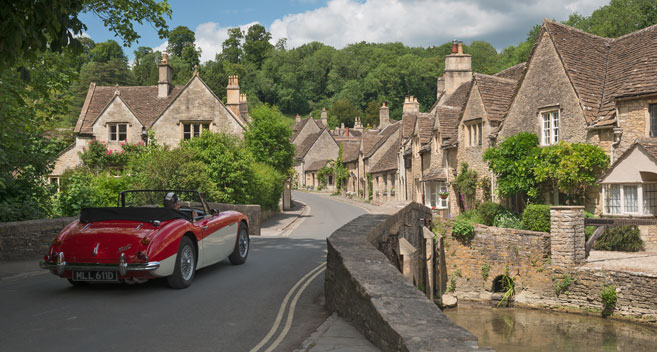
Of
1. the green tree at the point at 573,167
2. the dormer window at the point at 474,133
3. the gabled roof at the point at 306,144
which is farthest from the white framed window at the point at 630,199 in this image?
the gabled roof at the point at 306,144

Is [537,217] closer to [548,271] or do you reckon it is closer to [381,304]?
[548,271]

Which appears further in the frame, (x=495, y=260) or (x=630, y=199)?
(x=495, y=260)

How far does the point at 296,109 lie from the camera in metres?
109

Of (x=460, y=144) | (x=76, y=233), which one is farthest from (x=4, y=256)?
(x=460, y=144)

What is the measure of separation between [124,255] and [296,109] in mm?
102522

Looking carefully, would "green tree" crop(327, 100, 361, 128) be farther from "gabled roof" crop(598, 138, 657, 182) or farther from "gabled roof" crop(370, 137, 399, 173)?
"gabled roof" crop(598, 138, 657, 182)

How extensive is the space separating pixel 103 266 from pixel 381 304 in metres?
4.87

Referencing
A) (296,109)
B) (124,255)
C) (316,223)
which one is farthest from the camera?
(296,109)

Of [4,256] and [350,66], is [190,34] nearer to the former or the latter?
[350,66]

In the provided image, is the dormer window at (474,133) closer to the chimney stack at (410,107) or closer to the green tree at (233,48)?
the chimney stack at (410,107)

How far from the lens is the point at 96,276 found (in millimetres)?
8164

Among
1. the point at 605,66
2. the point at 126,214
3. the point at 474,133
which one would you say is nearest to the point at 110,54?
the point at 474,133

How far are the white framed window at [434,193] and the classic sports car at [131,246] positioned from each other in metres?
25.4

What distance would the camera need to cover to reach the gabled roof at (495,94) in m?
27.9
